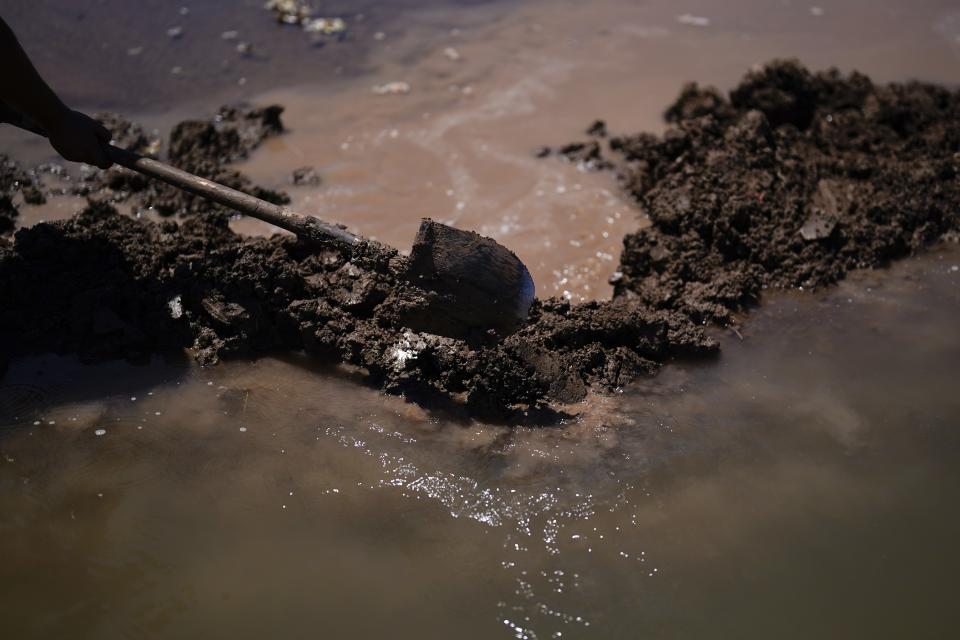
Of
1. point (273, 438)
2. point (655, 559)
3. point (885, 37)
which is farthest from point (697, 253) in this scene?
point (885, 37)

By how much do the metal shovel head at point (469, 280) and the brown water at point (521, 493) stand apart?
47 centimetres

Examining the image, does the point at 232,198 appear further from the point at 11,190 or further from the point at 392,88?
the point at 392,88

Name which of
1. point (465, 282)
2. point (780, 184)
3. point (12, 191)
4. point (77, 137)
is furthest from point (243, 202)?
point (780, 184)

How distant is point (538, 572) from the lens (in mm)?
2840

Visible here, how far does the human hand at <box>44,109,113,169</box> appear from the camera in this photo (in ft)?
11.2

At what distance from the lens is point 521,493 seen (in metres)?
3.13

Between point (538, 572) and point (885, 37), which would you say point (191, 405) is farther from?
point (885, 37)

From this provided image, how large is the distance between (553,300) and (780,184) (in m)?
1.83

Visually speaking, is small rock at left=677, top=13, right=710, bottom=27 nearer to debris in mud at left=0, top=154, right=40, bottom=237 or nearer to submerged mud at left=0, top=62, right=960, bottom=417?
submerged mud at left=0, top=62, right=960, bottom=417

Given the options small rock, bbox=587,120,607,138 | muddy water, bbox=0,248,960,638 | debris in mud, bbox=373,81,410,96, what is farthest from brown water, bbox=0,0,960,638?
debris in mud, bbox=373,81,410,96

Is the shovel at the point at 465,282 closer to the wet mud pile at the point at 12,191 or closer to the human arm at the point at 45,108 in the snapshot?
the human arm at the point at 45,108

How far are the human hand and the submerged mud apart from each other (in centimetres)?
55

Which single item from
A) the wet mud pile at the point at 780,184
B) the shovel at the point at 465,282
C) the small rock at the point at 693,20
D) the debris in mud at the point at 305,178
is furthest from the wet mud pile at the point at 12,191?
the small rock at the point at 693,20

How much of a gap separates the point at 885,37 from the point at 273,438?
21.5ft
